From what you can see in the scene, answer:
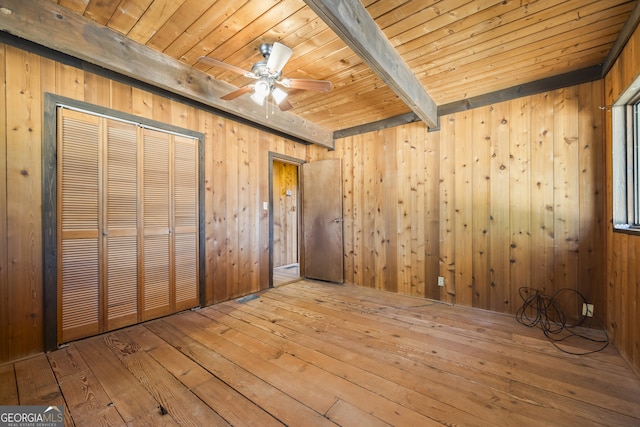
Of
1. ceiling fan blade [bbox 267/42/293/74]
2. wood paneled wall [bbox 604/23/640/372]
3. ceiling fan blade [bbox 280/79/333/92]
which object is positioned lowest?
wood paneled wall [bbox 604/23/640/372]

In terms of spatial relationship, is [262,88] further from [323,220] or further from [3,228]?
[323,220]

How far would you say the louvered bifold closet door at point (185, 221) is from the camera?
282 cm

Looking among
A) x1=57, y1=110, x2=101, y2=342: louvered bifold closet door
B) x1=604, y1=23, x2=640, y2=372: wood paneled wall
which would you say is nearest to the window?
x1=604, y1=23, x2=640, y2=372: wood paneled wall

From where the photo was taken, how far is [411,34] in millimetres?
1961

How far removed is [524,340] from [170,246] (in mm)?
3526

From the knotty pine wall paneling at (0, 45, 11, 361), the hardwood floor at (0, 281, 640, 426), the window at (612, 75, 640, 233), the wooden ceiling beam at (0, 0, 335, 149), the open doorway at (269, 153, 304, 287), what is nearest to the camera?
the hardwood floor at (0, 281, 640, 426)

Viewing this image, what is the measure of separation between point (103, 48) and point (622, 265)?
430 cm

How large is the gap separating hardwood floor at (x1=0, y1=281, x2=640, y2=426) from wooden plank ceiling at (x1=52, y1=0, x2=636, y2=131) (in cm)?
247

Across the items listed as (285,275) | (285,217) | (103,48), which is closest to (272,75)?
(103,48)

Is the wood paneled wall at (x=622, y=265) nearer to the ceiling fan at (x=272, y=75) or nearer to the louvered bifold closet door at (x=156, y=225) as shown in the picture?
the ceiling fan at (x=272, y=75)

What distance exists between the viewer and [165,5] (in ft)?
5.67

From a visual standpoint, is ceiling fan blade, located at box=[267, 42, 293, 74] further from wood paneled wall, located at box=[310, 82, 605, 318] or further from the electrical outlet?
the electrical outlet

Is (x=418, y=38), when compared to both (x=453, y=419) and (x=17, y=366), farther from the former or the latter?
(x=17, y=366)

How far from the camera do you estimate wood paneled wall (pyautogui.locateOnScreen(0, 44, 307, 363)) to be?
1.88m
